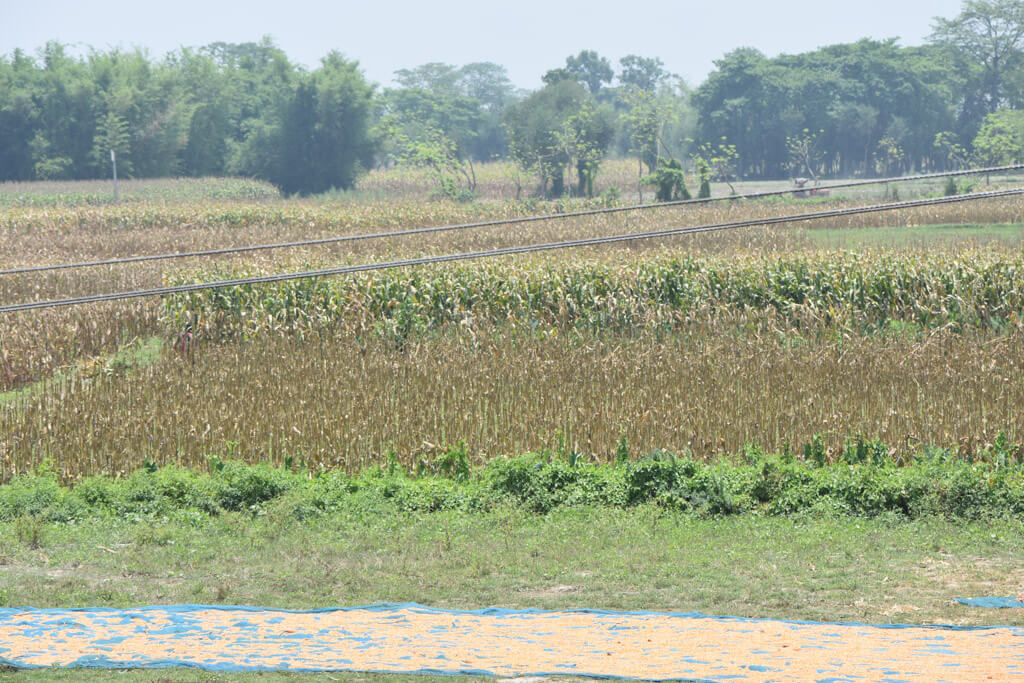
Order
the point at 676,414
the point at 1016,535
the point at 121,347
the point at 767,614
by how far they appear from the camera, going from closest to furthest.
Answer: the point at 767,614 < the point at 1016,535 < the point at 676,414 < the point at 121,347

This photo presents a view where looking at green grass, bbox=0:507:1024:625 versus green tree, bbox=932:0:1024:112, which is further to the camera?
green tree, bbox=932:0:1024:112

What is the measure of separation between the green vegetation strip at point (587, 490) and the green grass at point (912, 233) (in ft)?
65.3

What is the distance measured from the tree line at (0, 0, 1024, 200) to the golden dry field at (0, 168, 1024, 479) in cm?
3166

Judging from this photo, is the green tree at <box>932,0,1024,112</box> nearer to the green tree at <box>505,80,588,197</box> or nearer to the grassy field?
the green tree at <box>505,80,588,197</box>

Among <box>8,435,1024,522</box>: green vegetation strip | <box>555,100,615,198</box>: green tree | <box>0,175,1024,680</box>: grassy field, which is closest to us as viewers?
<box>0,175,1024,680</box>: grassy field

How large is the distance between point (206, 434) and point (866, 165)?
260 ft

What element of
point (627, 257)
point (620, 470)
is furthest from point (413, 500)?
point (627, 257)

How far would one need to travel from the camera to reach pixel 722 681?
4.61m

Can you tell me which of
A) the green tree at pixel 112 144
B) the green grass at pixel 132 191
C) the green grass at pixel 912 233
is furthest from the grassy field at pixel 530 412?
the green tree at pixel 112 144

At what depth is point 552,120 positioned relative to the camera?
6494cm

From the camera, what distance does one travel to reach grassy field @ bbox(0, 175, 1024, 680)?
680 cm

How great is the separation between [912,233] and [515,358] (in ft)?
74.5

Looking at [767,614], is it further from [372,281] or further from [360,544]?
[372,281]

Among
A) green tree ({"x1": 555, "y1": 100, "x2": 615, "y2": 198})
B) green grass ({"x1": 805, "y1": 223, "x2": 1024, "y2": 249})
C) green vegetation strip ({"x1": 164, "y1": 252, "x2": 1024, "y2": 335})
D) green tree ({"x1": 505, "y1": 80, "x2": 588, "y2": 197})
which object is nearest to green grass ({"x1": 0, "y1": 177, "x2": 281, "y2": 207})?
green tree ({"x1": 505, "y1": 80, "x2": 588, "y2": 197})
